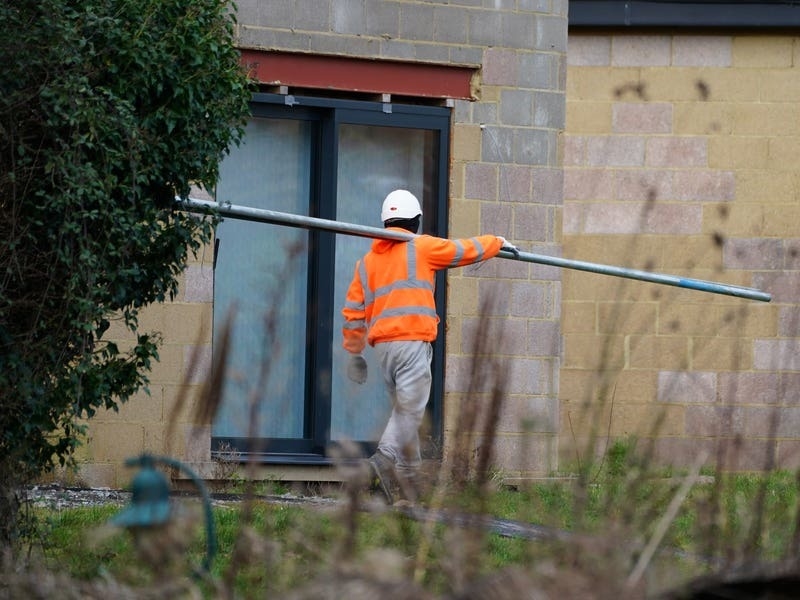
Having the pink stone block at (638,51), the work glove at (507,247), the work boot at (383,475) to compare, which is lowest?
the work boot at (383,475)

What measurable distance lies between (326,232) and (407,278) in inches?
39.9

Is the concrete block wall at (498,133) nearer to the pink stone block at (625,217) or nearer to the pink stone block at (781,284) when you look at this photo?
the pink stone block at (625,217)

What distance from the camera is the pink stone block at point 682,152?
35.5ft

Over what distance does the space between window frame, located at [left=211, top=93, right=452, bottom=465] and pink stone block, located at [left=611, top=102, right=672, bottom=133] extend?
175cm

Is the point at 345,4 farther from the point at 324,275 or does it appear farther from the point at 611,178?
the point at 611,178

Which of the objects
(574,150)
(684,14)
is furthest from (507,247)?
(684,14)

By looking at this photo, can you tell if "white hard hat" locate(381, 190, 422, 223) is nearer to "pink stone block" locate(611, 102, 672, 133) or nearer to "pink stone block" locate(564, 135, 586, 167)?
"pink stone block" locate(564, 135, 586, 167)

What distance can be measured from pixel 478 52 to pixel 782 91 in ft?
8.25

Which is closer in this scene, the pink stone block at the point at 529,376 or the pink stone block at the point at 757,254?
the pink stone block at the point at 529,376

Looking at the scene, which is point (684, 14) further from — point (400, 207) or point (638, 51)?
point (400, 207)

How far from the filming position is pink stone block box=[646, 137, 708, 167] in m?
10.8

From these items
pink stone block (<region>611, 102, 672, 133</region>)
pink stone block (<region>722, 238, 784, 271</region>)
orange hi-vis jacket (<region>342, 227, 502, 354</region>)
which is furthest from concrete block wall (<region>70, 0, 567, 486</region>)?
pink stone block (<region>722, 238, 784, 271</region>)

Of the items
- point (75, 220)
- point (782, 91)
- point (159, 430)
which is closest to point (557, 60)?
point (782, 91)

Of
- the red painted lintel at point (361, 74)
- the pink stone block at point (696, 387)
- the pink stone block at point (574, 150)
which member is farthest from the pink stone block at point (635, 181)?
the red painted lintel at point (361, 74)
